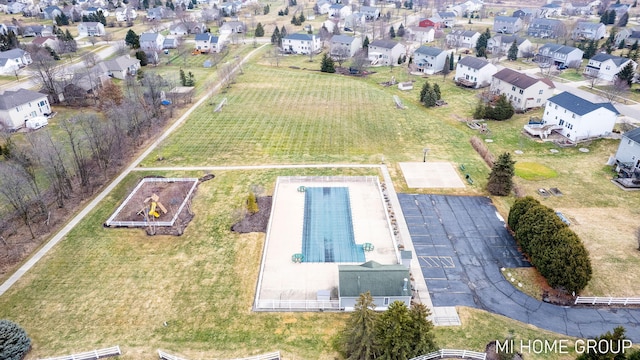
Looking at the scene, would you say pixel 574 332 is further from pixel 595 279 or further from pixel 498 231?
pixel 498 231

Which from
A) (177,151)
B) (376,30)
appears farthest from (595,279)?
(376,30)

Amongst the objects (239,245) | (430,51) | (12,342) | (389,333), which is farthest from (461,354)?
(430,51)

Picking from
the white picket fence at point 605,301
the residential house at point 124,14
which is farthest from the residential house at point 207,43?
the white picket fence at point 605,301

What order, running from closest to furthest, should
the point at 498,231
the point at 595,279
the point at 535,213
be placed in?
1. the point at 595,279
2. the point at 535,213
3. the point at 498,231

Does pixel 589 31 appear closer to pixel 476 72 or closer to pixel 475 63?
pixel 475 63

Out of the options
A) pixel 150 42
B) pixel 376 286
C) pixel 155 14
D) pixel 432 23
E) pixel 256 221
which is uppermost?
pixel 155 14

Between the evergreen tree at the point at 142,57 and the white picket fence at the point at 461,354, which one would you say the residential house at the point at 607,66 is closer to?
the white picket fence at the point at 461,354
